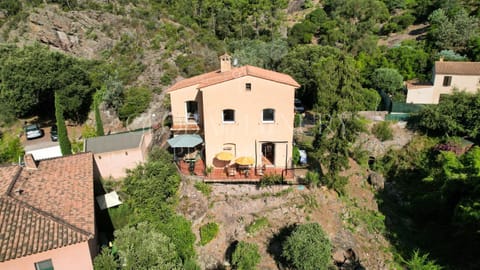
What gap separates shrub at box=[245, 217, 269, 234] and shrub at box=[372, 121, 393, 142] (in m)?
19.1

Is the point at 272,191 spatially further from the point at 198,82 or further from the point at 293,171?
the point at 198,82

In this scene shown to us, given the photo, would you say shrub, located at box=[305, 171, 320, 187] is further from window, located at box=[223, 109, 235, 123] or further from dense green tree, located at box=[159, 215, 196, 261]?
dense green tree, located at box=[159, 215, 196, 261]

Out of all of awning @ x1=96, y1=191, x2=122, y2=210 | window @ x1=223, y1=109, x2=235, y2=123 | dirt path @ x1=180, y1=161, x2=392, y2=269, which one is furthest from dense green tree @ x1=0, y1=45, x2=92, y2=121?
window @ x1=223, y1=109, x2=235, y2=123

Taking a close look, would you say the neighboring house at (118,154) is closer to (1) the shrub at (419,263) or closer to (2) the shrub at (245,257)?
(2) the shrub at (245,257)

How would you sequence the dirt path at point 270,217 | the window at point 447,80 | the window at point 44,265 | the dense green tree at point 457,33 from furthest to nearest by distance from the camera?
the dense green tree at point 457,33 < the window at point 447,80 < the dirt path at point 270,217 < the window at point 44,265

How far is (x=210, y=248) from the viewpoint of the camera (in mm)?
22047

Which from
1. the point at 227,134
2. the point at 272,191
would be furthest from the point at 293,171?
the point at 227,134

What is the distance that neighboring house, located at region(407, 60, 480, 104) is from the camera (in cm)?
3681

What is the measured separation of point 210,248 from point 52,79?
32.2 m

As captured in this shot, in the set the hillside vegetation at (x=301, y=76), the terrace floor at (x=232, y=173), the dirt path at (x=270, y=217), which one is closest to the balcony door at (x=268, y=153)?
the terrace floor at (x=232, y=173)

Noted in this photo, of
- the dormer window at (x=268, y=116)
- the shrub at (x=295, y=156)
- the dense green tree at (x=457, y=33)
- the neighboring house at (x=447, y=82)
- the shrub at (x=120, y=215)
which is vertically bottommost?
the shrub at (x=120, y=215)

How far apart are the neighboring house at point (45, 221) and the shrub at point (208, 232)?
7.04 meters

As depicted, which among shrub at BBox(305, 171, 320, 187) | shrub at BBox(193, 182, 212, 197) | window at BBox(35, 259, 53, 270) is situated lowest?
window at BBox(35, 259, 53, 270)

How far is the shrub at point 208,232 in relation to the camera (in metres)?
22.0
